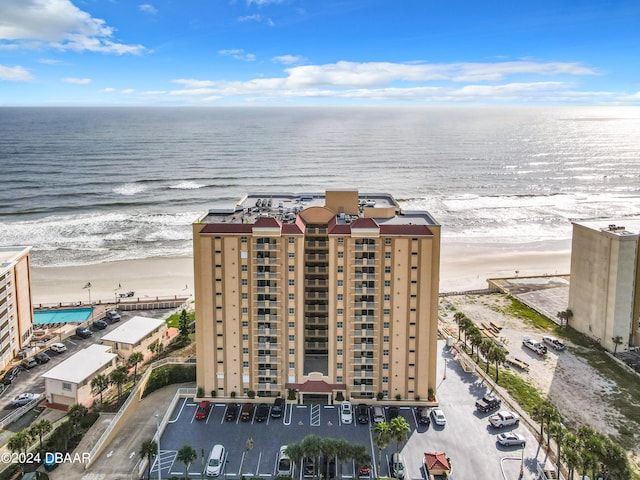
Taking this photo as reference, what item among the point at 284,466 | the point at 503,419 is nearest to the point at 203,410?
the point at 284,466

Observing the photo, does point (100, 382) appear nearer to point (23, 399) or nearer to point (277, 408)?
point (23, 399)

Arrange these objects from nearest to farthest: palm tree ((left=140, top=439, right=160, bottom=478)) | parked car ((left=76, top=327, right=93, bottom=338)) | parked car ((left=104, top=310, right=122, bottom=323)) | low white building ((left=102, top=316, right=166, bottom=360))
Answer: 1. palm tree ((left=140, top=439, right=160, bottom=478))
2. low white building ((left=102, top=316, right=166, bottom=360))
3. parked car ((left=76, top=327, right=93, bottom=338))
4. parked car ((left=104, top=310, right=122, bottom=323))

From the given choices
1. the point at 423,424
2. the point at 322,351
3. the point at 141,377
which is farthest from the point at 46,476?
the point at 423,424

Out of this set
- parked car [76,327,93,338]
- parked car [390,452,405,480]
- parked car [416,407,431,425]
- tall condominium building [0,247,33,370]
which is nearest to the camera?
parked car [390,452,405,480]

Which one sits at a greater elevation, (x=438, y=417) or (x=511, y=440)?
(x=438, y=417)

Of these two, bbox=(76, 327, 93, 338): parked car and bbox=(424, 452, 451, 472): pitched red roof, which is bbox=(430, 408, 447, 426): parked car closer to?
bbox=(424, 452, 451, 472): pitched red roof

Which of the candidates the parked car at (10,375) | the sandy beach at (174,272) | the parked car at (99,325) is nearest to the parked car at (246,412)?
the parked car at (10,375)

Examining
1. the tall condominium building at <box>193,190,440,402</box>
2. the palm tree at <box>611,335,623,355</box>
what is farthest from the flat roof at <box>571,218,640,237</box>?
the tall condominium building at <box>193,190,440,402</box>
